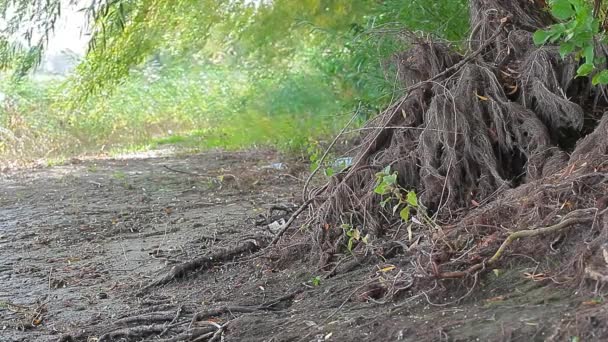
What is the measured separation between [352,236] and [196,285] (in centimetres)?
91

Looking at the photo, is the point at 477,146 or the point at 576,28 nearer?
the point at 576,28

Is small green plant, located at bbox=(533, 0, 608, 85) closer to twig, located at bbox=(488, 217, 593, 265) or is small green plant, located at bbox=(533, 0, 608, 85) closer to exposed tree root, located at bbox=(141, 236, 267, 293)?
twig, located at bbox=(488, 217, 593, 265)

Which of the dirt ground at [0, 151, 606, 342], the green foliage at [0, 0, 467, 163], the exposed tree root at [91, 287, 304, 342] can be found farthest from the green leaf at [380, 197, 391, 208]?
the exposed tree root at [91, 287, 304, 342]

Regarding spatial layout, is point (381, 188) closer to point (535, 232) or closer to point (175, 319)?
point (535, 232)

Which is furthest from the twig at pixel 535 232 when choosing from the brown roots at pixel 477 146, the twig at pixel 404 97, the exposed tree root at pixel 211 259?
the exposed tree root at pixel 211 259

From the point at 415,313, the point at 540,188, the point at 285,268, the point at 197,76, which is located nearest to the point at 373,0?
the point at 285,268

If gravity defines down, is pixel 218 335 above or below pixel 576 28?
below

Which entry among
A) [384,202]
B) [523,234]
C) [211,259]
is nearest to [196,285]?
[211,259]

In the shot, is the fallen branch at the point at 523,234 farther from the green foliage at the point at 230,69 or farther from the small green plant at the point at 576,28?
the green foliage at the point at 230,69

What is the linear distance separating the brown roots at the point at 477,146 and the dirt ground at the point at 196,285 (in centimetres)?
28

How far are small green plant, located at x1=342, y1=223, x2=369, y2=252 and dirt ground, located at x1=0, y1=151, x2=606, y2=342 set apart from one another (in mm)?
183

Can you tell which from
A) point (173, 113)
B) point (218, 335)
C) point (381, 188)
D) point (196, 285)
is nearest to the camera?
point (218, 335)

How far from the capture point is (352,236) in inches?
144

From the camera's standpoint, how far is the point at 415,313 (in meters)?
2.70
